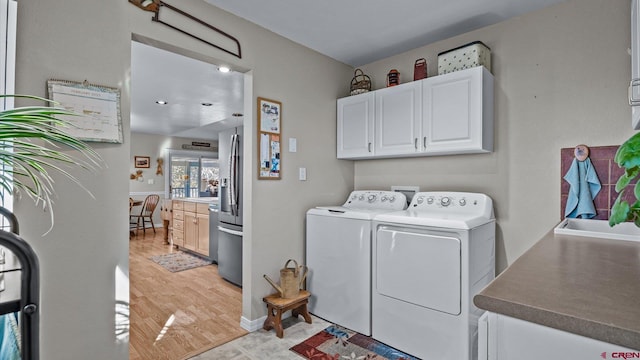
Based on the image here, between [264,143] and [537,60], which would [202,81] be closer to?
[264,143]

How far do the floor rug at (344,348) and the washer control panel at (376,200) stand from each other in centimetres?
110

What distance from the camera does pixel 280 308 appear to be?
2.29 meters

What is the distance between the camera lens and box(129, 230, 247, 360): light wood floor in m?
2.18

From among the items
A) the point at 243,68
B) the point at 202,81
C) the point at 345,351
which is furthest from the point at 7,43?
the point at 345,351

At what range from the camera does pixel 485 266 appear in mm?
2107

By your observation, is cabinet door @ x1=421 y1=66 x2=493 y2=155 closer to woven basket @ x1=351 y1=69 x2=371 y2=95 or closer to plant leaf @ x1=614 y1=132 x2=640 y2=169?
woven basket @ x1=351 y1=69 x2=371 y2=95

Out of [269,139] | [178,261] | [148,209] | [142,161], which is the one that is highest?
[142,161]

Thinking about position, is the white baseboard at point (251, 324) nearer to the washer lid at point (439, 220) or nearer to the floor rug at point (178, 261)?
the washer lid at point (439, 220)

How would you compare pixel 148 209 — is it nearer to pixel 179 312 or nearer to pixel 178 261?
pixel 178 261

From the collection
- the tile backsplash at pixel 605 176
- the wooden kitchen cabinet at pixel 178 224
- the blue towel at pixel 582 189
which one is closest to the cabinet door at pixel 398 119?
the blue towel at pixel 582 189

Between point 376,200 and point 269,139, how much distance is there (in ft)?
3.82

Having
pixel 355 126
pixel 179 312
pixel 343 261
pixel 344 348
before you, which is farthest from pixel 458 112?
pixel 179 312

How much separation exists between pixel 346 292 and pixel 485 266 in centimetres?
104

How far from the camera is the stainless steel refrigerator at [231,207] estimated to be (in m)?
3.28
